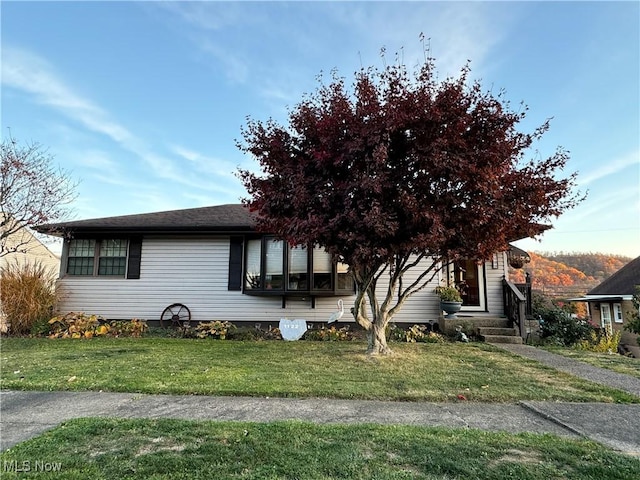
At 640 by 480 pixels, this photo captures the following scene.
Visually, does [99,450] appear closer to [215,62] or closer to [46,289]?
[46,289]

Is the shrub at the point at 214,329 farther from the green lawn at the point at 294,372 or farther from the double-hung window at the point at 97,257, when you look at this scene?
the double-hung window at the point at 97,257

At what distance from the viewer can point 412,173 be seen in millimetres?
5758

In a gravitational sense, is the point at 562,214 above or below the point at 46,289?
above

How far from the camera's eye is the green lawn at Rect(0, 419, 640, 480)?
2.44 m

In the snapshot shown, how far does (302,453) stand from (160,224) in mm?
9260

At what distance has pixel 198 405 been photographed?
161 inches

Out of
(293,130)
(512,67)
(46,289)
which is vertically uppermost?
(512,67)

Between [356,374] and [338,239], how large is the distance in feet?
6.87

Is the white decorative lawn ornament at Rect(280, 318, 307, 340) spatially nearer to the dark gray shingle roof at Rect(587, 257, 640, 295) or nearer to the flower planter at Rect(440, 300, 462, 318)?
the flower planter at Rect(440, 300, 462, 318)

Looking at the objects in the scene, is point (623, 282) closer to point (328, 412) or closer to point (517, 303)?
point (517, 303)

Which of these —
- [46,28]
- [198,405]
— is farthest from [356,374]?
[46,28]

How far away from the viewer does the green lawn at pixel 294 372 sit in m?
4.61

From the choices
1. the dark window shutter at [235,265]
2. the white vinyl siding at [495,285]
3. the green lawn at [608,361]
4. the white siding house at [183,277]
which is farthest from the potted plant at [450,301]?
the dark window shutter at [235,265]
